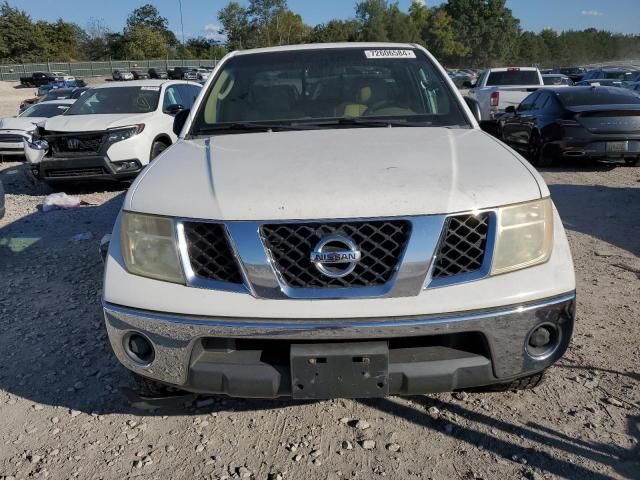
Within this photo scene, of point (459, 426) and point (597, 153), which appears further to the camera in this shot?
point (597, 153)

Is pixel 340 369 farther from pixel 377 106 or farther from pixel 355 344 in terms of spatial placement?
pixel 377 106

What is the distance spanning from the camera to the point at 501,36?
85.8 meters

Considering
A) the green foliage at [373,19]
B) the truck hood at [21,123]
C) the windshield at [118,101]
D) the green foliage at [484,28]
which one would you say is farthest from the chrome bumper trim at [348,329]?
the green foliage at [484,28]

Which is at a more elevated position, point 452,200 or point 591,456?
point 452,200

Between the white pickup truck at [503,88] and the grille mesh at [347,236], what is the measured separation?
12706mm

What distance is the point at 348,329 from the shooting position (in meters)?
2.16

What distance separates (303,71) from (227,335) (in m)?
2.20

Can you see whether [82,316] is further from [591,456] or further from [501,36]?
[501,36]

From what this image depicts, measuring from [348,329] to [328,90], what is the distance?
205 cm

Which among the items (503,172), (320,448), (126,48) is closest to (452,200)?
(503,172)

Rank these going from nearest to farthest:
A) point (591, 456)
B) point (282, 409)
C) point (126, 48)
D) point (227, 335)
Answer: point (227, 335), point (591, 456), point (282, 409), point (126, 48)

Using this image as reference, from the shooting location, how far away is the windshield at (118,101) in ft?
30.7

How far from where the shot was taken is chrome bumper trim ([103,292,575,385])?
217cm

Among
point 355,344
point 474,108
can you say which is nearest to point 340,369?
point 355,344
